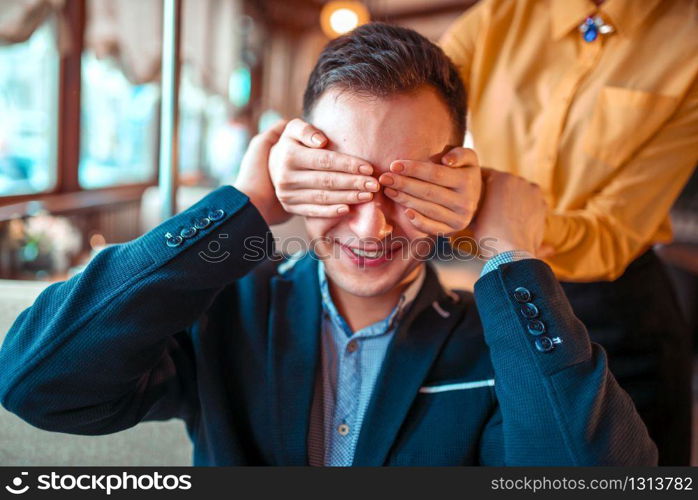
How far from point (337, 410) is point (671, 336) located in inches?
34.2

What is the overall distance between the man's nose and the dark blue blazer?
0.55 feet

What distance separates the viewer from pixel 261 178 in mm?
1051

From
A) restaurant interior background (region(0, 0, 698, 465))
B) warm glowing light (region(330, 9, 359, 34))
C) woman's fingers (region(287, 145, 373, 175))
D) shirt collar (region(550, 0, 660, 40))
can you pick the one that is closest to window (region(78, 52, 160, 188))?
restaurant interior background (region(0, 0, 698, 465))

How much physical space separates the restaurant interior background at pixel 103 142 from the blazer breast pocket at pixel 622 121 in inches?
18.2

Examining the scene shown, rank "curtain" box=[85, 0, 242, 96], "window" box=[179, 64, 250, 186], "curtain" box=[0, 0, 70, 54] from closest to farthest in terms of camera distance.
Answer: "curtain" box=[0, 0, 70, 54] → "curtain" box=[85, 0, 242, 96] → "window" box=[179, 64, 250, 186]

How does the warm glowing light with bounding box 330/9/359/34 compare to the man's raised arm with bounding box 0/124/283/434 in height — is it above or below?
above

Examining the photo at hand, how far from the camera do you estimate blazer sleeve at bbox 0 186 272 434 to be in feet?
2.92

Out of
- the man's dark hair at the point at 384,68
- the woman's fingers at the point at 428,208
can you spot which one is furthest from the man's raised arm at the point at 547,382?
the man's dark hair at the point at 384,68

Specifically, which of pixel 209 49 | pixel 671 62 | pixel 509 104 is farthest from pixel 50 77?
pixel 671 62

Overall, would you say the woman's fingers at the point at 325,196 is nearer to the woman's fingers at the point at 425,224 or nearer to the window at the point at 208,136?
the woman's fingers at the point at 425,224

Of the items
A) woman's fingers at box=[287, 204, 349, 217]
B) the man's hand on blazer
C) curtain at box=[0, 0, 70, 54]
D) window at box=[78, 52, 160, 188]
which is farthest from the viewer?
window at box=[78, 52, 160, 188]

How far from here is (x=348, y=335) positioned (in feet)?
3.67

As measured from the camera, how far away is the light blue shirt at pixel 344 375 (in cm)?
103

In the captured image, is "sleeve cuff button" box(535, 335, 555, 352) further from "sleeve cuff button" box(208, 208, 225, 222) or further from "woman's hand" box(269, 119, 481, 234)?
"sleeve cuff button" box(208, 208, 225, 222)
